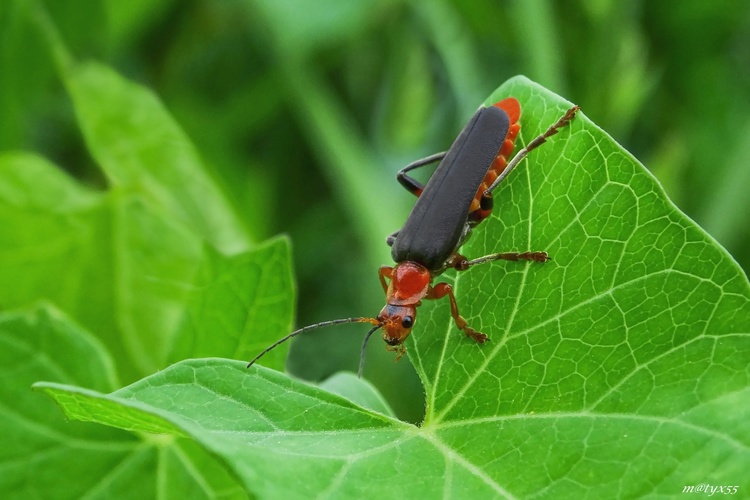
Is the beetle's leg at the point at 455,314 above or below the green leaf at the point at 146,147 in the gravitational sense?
below

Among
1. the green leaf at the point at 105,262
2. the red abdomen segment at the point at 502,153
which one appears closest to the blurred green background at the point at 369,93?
the green leaf at the point at 105,262

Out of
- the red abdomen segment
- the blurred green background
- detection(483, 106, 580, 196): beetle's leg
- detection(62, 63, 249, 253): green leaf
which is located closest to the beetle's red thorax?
the red abdomen segment

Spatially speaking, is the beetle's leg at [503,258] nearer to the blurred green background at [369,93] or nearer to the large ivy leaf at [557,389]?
the large ivy leaf at [557,389]

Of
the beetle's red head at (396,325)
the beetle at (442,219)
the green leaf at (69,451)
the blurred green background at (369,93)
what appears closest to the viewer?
the green leaf at (69,451)

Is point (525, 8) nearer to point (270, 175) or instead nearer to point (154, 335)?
point (270, 175)

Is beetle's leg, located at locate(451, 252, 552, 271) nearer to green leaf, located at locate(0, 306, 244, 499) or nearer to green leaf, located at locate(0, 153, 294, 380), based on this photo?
green leaf, located at locate(0, 306, 244, 499)

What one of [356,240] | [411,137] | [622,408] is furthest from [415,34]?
[622,408]
